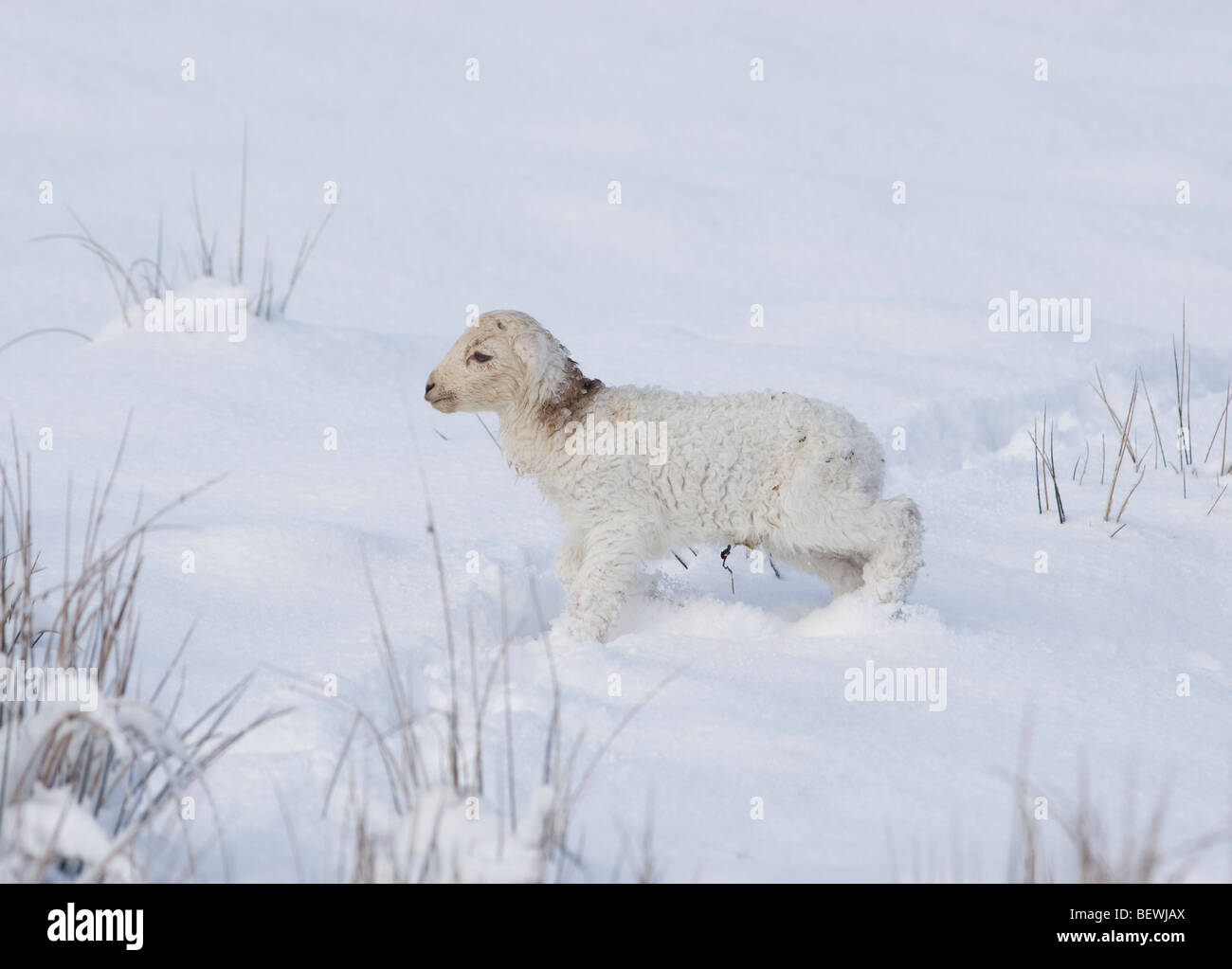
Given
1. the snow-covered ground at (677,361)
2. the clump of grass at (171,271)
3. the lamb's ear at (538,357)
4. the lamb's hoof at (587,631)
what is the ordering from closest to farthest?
the snow-covered ground at (677,361), the lamb's hoof at (587,631), the lamb's ear at (538,357), the clump of grass at (171,271)

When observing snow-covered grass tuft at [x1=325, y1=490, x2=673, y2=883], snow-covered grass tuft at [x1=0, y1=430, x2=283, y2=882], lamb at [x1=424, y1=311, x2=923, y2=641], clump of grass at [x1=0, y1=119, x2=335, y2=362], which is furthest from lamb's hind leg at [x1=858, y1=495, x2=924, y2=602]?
clump of grass at [x1=0, y1=119, x2=335, y2=362]

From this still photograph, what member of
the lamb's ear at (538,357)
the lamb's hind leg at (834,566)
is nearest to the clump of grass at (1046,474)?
the lamb's hind leg at (834,566)

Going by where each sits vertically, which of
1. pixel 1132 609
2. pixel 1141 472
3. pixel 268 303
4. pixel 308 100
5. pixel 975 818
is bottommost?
pixel 975 818

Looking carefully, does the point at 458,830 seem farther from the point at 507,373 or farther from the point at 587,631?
the point at 507,373

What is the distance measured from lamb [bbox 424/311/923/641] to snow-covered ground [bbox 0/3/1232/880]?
212 millimetres

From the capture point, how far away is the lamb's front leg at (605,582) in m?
4.23

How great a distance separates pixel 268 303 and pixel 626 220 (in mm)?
3796

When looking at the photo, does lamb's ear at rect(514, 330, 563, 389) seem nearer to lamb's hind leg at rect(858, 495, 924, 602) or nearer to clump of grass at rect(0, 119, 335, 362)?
lamb's hind leg at rect(858, 495, 924, 602)

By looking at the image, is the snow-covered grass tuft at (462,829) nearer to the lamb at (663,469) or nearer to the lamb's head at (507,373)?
the lamb at (663,469)

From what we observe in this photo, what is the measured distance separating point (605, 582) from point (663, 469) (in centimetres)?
39

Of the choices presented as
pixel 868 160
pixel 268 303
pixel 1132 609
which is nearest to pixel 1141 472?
pixel 1132 609

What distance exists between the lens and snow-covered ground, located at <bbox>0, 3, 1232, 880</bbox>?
11.0 feet
